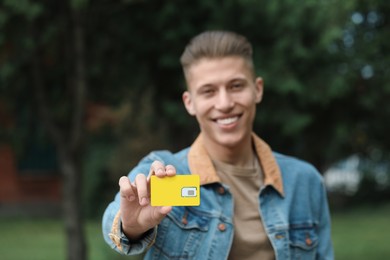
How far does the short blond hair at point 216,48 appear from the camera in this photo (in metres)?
2.42

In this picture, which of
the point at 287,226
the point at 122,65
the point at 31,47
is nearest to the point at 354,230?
the point at 122,65

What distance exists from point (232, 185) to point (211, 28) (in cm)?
255

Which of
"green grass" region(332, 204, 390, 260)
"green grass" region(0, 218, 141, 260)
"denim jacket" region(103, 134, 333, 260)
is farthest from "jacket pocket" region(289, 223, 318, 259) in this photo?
"green grass" region(332, 204, 390, 260)

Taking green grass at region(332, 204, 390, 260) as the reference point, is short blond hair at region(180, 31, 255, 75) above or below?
above

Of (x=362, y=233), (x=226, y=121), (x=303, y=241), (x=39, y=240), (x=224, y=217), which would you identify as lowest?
(x=362, y=233)

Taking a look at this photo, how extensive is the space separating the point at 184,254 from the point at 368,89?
3.10 meters

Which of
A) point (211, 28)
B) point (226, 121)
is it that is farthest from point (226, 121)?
point (211, 28)

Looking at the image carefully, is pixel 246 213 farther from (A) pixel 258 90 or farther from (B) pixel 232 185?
(A) pixel 258 90

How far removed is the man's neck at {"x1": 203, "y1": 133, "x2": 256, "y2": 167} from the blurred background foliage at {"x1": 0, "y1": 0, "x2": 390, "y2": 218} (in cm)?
215

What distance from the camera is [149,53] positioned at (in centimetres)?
511

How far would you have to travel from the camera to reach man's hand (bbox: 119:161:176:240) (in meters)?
1.92

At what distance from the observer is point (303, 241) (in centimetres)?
246

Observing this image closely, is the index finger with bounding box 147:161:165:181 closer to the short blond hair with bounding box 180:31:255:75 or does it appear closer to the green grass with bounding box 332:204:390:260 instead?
the short blond hair with bounding box 180:31:255:75

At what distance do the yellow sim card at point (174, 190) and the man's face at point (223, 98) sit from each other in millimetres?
471
